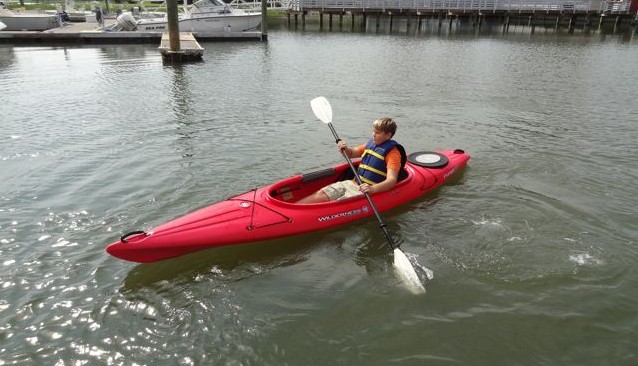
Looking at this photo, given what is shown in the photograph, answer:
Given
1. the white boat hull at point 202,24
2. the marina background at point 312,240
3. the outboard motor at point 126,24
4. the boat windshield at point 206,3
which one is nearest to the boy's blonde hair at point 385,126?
the marina background at point 312,240

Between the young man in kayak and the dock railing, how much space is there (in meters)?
38.4

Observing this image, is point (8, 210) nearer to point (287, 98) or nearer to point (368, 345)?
point (368, 345)

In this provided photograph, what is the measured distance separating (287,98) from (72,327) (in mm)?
10109

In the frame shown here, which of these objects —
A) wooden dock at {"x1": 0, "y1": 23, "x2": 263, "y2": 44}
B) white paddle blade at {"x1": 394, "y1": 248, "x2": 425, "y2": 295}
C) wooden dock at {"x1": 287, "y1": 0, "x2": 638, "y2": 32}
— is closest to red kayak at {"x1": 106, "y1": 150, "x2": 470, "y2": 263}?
white paddle blade at {"x1": 394, "y1": 248, "x2": 425, "y2": 295}

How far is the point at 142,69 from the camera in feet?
58.9

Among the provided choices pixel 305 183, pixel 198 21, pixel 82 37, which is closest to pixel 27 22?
pixel 82 37

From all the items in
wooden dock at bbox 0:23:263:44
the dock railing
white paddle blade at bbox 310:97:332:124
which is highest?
the dock railing

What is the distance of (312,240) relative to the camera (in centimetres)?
565

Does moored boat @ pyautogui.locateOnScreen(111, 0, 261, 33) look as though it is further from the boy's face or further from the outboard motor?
the boy's face

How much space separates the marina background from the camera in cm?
404

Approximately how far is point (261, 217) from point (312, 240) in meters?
0.79

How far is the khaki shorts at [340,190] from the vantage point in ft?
19.5

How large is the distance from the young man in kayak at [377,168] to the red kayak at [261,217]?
0.21 metres

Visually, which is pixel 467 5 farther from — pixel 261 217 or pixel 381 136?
pixel 261 217
